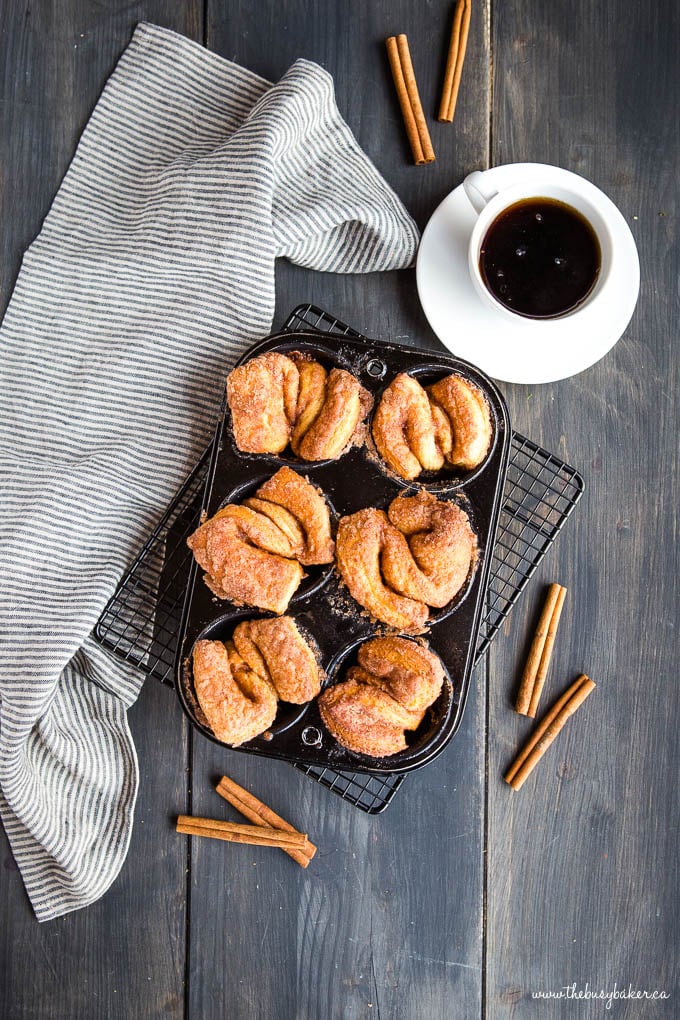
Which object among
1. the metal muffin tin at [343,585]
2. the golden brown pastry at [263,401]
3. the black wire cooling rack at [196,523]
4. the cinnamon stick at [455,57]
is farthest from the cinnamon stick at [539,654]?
the cinnamon stick at [455,57]

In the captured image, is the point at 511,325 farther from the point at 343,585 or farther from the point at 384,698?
the point at 384,698

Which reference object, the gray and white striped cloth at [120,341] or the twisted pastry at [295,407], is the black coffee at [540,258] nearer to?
the gray and white striped cloth at [120,341]

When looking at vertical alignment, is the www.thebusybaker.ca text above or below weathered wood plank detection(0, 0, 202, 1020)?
below

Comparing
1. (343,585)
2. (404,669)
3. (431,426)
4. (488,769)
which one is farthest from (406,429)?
(488,769)

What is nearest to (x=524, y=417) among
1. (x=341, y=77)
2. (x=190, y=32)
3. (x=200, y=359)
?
(x=200, y=359)

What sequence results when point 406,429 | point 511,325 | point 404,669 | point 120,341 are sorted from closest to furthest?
point 404,669 → point 406,429 → point 511,325 → point 120,341

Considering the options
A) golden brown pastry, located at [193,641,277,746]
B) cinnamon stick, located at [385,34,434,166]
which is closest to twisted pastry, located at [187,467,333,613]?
golden brown pastry, located at [193,641,277,746]

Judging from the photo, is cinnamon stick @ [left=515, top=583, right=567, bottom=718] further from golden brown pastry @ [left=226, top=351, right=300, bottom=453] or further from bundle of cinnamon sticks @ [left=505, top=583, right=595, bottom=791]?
golden brown pastry @ [left=226, top=351, right=300, bottom=453]
